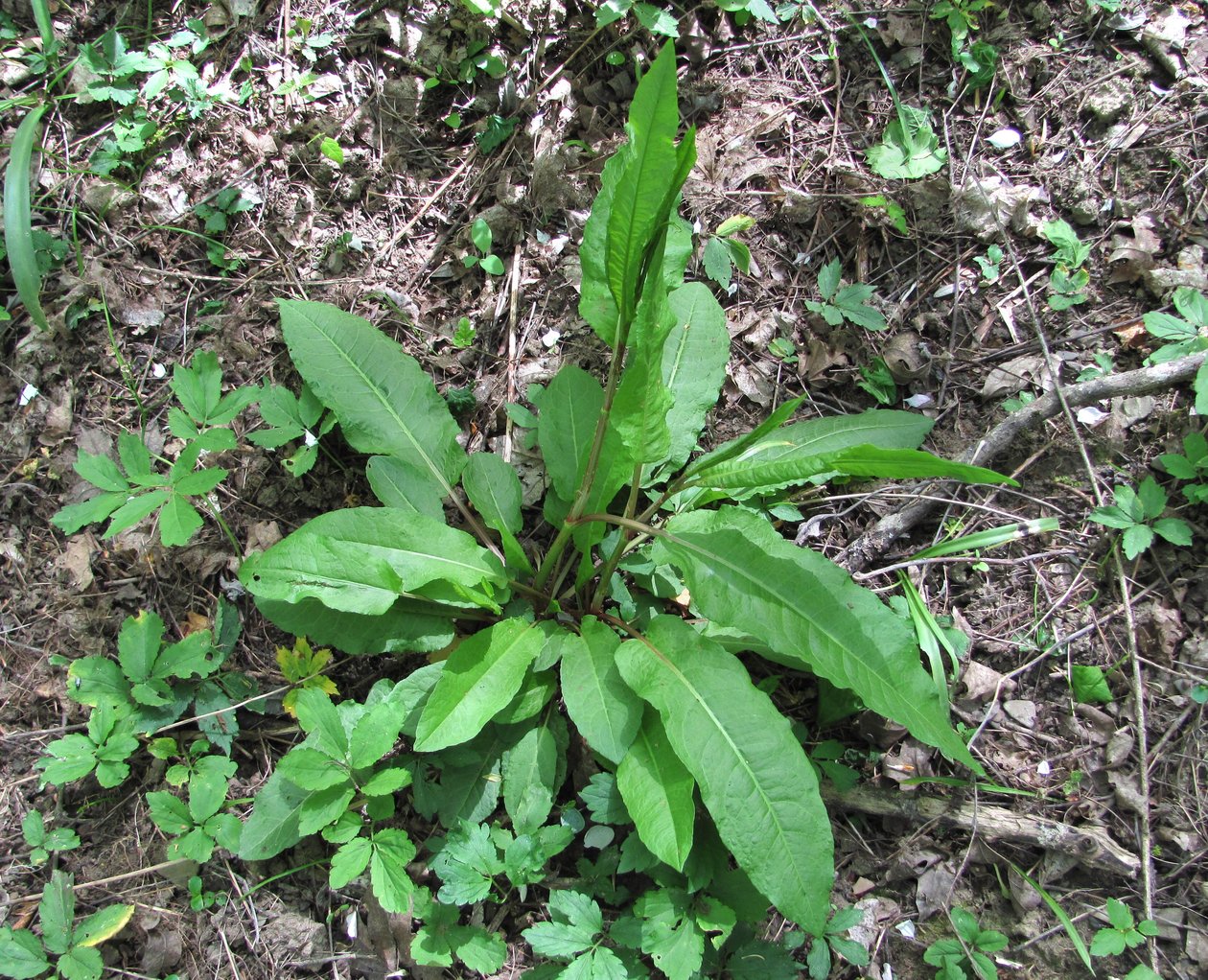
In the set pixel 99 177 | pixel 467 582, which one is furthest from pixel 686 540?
pixel 99 177

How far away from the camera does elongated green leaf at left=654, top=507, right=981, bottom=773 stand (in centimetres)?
201

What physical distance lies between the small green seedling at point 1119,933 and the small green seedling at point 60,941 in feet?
9.80

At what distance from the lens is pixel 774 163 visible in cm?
308

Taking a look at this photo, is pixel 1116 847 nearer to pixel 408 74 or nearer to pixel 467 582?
pixel 467 582

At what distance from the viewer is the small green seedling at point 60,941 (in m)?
2.34

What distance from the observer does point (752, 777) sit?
6.73ft

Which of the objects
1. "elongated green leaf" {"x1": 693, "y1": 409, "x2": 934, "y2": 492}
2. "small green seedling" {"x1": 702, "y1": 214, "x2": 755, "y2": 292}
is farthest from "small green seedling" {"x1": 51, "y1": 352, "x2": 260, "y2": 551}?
"small green seedling" {"x1": 702, "y1": 214, "x2": 755, "y2": 292}

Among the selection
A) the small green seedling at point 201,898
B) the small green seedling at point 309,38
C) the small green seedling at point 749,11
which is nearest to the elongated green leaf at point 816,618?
the small green seedling at point 201,898

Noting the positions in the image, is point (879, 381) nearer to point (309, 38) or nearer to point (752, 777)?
point (752, 777)

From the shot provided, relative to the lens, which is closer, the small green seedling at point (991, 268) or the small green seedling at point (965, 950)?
the small green seedling at point (965, 950)

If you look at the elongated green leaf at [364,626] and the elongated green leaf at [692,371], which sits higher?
the elongated green leaf at [692,371]

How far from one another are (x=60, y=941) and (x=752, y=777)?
2.19 metres

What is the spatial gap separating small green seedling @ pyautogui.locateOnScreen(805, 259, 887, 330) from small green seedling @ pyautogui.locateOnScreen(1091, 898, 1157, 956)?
200cm

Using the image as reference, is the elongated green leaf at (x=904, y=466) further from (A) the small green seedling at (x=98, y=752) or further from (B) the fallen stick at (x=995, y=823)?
(A) the small green seedling at (x=98, y=752)
